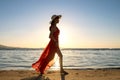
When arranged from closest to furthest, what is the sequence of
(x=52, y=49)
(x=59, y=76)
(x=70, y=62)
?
(x=52, y=49) < (x=59, y=76) < (x=70, y=62)

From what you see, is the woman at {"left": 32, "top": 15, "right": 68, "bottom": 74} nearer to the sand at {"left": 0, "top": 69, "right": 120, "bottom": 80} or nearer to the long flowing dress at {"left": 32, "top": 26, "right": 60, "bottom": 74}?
the long flowing dress at {"left": 32, "top": 26, "right": 60, "bottom": 74}

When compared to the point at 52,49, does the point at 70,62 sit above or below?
below

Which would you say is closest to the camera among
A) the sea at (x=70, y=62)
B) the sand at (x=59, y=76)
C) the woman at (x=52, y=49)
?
the sand at (x=59, y=76)

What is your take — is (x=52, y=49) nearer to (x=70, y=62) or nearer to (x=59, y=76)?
(x=59, y=76)

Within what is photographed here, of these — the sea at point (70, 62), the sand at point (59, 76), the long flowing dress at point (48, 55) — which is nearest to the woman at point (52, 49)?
the long flowing dress at point (48, 55)

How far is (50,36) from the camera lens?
9.20 meters

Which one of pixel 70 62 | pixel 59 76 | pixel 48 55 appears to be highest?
pixel 48 55

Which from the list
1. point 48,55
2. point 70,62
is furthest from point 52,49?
point 70,62

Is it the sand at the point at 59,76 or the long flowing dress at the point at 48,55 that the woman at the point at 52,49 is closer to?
the long flowing dress at the point at 48,55

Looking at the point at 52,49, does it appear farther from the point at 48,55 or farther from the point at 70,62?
the point at 70,62

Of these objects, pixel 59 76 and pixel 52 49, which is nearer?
pixel 52 49

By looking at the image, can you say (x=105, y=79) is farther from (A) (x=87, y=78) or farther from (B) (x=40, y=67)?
(B) (x=40, y=67)

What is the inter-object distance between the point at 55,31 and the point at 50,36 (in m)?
0.25

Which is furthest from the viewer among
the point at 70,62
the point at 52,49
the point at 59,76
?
the point at 70,62
